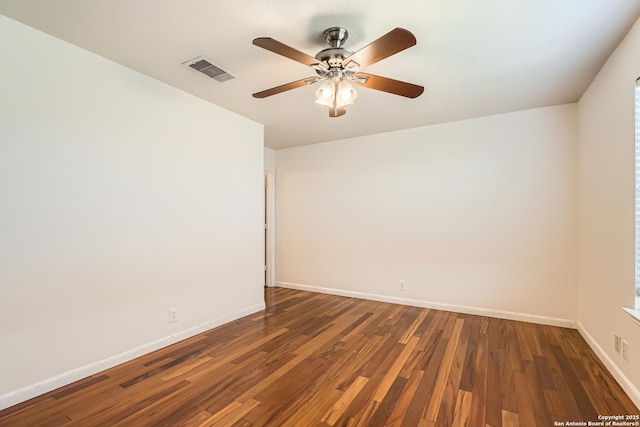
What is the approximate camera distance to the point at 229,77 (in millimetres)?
2650

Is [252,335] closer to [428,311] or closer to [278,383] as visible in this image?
[278,383]

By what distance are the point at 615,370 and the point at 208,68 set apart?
4.04m

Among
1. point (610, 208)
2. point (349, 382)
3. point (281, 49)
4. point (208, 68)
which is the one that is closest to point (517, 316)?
point (610, 208)

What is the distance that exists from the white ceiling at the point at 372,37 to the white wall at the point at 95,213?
232mm

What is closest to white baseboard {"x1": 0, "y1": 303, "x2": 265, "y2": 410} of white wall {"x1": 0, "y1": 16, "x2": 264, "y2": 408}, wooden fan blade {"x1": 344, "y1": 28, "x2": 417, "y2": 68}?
white wall {"x1": 0, "y1": 16, "x2": 264, "y2": 408}

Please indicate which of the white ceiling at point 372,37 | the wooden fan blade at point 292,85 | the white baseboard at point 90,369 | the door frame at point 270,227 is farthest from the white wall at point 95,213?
the door frame at point 270,227

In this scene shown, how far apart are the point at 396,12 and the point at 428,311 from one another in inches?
136

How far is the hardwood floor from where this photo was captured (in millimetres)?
1812

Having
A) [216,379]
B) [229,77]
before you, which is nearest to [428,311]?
[216,379]

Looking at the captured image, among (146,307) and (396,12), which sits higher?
(396,12)

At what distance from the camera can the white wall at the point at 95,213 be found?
1942 millimetres

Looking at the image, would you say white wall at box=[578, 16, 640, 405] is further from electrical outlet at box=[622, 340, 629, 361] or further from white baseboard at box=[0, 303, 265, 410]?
white baseboard at box=[0, 303, 265, 410]

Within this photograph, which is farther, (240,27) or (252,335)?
(252,335)

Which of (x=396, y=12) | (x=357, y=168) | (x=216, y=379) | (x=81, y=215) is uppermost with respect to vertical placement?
(x=396, y=12)
